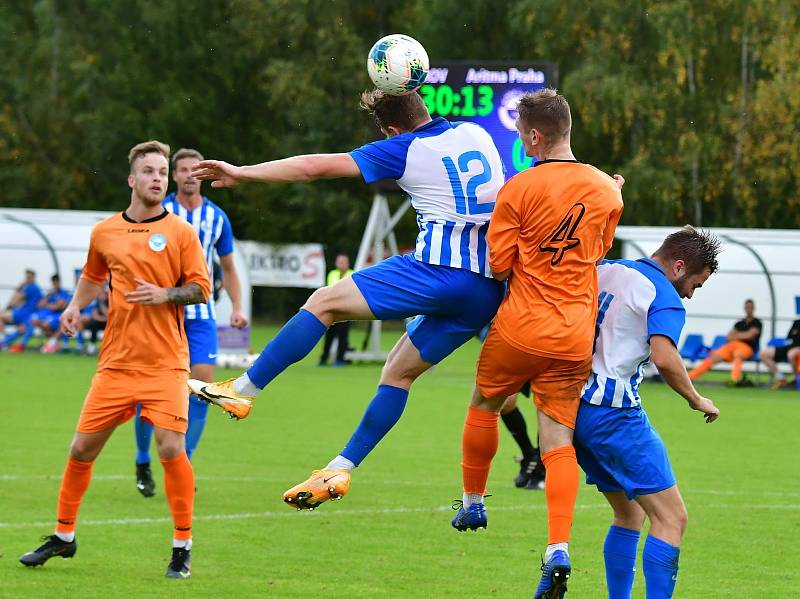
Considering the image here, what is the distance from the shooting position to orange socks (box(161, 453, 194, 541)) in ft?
26.6

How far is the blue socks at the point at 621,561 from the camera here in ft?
21.8

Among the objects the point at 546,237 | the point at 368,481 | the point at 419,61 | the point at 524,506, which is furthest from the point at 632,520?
the point at 368,481

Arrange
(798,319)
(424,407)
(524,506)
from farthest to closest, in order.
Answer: (798,319), (424,407), (524,506)

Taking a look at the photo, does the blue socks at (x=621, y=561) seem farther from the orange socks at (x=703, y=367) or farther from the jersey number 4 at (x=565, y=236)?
the orange socks at (x=703, y=367)

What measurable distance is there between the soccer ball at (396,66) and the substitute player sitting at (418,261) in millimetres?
70

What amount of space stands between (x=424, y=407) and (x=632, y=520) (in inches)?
495

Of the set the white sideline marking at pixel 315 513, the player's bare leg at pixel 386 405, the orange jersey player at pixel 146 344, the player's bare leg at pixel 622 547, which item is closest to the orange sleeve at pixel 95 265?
the orange jersey player at pixel 146 344

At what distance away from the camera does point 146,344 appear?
821 centimetres

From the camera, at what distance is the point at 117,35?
48.3 metres

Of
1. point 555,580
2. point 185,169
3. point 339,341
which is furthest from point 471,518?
point 339,341

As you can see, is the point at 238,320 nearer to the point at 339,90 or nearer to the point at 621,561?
the point at 621,561

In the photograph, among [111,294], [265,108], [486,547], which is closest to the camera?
[111,294]

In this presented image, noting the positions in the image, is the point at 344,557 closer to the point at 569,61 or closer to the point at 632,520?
the point at 632,520

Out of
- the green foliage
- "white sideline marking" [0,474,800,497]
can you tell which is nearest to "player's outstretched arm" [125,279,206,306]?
"white sideline marking" [0,474,800,497]
